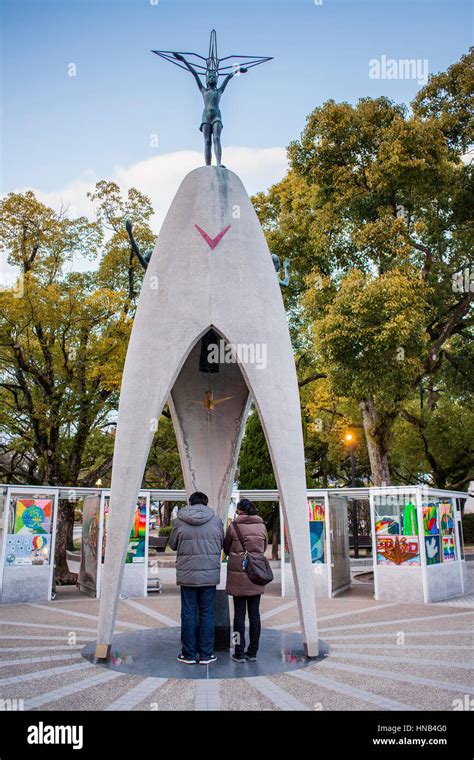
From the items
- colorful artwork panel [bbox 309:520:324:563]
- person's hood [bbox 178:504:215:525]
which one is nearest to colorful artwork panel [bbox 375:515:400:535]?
colorful artwork panel [bbox 309:520:324:563]

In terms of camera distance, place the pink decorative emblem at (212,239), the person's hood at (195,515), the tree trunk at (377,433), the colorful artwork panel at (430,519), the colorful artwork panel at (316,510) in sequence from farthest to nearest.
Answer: the tree trunk at (377,433)
the colorful artwork panel at (316,510)
the colorful artwork panel at (430,519)
the pink decorative emblem at (212,239)
the person's hood at (195,515)

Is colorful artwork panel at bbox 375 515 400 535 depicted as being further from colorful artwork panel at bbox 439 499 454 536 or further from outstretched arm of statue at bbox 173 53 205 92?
outstretched arm of statue at bbox 173 53 205 92

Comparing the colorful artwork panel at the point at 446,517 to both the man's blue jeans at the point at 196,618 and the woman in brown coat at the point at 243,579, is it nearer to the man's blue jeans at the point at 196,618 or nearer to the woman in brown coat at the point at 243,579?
the woman in brown coat at the point at 243,579

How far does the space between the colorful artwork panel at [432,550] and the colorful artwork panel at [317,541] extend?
2.46 m

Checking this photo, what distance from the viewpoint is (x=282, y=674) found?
6000 mm

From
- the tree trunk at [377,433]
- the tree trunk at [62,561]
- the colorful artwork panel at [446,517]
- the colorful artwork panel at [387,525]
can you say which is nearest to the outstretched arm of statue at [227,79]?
the colorful artwork panel at [387,525]

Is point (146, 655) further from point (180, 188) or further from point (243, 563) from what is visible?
point (180, 188)

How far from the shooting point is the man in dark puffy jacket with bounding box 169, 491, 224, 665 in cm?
645

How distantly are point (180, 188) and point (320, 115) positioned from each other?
1129 cm

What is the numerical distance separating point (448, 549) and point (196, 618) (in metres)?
9.36

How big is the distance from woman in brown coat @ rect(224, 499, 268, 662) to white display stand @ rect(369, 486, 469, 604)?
23.4ft

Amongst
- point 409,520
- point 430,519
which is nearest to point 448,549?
point 430,519

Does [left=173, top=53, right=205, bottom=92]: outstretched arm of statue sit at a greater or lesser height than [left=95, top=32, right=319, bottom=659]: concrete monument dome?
greater

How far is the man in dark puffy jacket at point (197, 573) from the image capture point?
6.45m
